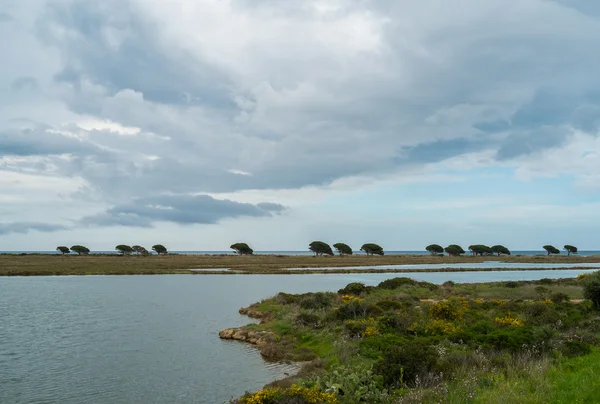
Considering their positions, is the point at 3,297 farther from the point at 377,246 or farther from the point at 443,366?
the point at 377,246

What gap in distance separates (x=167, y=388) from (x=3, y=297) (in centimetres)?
3671

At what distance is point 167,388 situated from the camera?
1716cm

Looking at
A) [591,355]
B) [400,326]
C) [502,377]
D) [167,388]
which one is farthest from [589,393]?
[167,388]

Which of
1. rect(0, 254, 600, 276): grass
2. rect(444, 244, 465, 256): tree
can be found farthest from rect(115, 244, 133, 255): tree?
rect(444, 244, 465, 256): tree

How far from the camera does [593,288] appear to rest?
28.3m

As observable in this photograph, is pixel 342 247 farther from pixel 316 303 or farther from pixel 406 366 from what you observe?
pixel 406 366

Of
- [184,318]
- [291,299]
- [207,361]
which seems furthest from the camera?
[291,299]

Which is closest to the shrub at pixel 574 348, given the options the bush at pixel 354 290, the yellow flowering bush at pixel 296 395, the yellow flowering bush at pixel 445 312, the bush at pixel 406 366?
the bush at pixel 406 366

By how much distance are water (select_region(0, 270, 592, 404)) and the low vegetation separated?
8.55 feet

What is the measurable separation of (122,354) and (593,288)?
28.1 m

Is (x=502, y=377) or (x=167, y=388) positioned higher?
(x=502, y=377)

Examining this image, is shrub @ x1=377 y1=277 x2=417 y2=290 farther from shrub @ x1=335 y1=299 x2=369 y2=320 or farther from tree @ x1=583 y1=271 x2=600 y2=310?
tree @ x1=583 y1=271 x2=600 y2=310

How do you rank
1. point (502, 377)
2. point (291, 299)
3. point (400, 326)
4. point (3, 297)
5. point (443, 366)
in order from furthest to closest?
point (3, 297)
point (291, 299)
point (400, 326)
point (443, 366)
point (502, 377)

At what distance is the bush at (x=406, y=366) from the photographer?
14.4 meters
